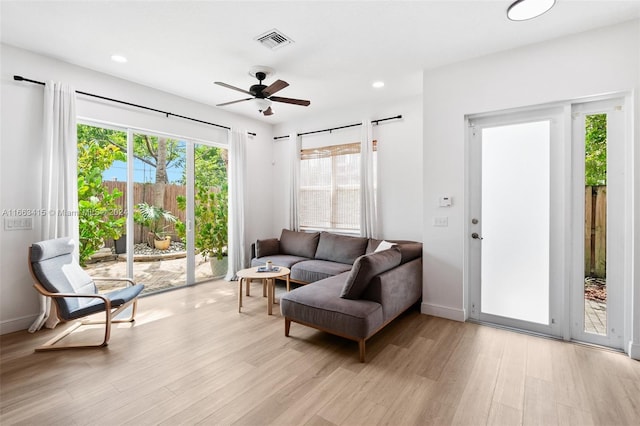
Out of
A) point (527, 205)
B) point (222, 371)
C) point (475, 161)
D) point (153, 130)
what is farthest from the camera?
point (153, 130)

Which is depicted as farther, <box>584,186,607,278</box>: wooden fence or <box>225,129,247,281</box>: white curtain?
<box>225,129,247,281</box>: white curtain

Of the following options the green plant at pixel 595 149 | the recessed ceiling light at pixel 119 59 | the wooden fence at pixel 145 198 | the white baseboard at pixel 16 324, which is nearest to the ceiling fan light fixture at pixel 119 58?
the recessed ceiling light at pixel 119 59

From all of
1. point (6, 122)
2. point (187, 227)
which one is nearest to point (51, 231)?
point (6, 122)

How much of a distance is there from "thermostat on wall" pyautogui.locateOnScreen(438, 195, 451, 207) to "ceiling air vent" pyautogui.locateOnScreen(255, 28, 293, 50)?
7.59 ft

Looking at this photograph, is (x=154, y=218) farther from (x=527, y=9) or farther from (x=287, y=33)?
(x=527, y=9)

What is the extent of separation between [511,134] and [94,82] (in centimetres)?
484

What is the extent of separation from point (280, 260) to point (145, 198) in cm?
216

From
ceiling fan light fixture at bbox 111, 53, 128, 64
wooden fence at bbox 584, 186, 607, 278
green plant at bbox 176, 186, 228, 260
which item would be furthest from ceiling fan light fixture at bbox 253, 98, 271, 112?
wooden fence at bbox 584, 186, 607, 278

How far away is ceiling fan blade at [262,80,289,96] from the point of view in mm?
3111

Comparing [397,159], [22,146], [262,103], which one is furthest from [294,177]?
[22,146]

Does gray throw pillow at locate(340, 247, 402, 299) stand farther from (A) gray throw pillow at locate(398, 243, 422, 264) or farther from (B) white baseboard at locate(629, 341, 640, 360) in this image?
(B) white baseboard at locate(629, 341, 640, 360)

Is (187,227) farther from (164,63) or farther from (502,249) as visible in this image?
(502,249)

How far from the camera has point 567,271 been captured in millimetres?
2834

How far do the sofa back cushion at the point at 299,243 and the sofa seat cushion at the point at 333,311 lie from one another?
194cm
